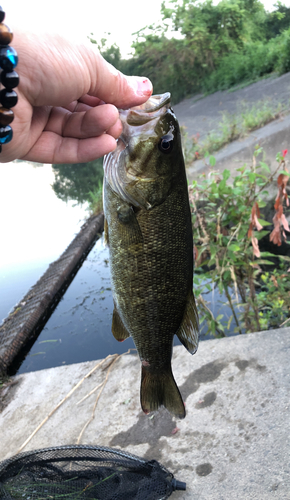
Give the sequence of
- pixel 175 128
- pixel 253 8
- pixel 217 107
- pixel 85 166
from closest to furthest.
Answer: pixel 175 128 < pixel 217 107 < pixel 85 166 < pixel 253 8

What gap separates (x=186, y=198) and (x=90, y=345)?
155 inches

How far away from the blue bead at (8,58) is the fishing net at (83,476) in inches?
76.2

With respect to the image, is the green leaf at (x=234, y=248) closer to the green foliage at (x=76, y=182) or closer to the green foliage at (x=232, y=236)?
the green foliage at (x=232, y=236)

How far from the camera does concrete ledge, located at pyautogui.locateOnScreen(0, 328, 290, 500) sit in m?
2.18

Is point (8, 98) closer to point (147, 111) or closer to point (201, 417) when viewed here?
point (147, 111)

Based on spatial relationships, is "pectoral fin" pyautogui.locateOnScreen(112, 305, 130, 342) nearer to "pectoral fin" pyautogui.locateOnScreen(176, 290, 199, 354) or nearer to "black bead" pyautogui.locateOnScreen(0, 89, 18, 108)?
"pectoral fin" pyautogui.locateOnScreen(176, 290, 199, 354)

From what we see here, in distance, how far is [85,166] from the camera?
65.0 feet

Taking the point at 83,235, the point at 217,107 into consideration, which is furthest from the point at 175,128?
the point at 217,107

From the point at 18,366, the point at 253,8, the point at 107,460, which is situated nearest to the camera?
the point at 107,460

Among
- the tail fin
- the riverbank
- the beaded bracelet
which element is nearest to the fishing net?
the tail fin

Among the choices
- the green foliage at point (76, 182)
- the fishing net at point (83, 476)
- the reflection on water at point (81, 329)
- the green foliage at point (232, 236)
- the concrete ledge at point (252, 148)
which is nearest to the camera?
the fishing net at point (83, 476)

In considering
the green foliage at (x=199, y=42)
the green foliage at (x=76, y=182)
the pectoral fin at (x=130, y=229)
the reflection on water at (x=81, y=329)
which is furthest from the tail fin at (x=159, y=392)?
the green foliage at (x=199, y=42)

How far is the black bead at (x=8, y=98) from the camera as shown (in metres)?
1.16

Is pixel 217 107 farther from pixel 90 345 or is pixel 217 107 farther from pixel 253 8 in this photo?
pixel 253 8
